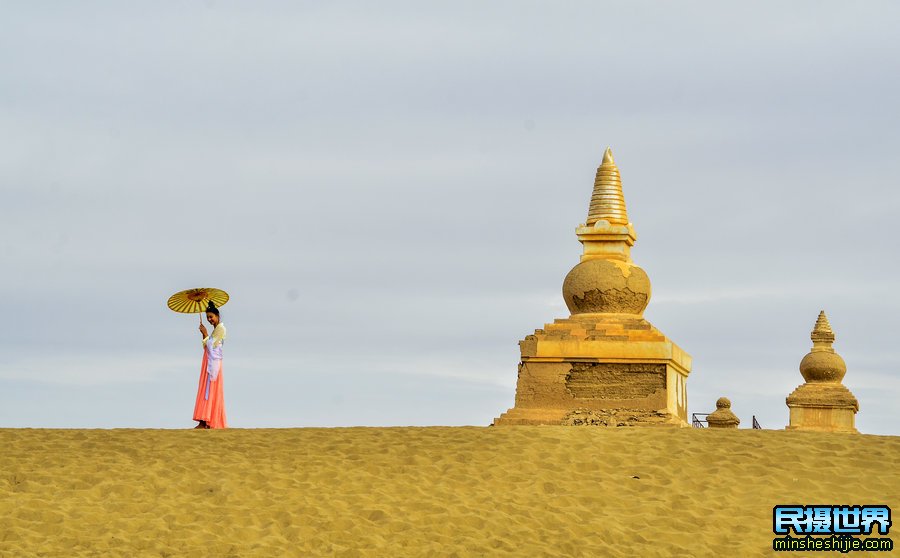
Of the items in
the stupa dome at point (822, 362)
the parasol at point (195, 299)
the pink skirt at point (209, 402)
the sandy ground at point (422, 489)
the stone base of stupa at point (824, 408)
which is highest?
the stupa dome at point (822, 362)

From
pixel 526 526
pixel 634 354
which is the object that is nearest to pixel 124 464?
pixel 526 526

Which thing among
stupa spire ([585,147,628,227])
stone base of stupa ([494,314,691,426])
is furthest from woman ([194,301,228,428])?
stupa spire ([585,147,628,227])

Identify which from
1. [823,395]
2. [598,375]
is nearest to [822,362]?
[823,395]

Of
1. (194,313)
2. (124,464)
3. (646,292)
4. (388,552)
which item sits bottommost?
(388,552)

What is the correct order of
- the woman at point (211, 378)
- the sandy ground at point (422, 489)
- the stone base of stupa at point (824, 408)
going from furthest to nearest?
the stone base of stupa at point (824, 408), the woman at point (211, 378), the sandy ground at point (422, 489)

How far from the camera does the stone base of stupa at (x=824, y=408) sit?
33.6 metres

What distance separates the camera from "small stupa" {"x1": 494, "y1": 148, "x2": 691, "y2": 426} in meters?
26.8

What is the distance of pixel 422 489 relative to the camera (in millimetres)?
17672

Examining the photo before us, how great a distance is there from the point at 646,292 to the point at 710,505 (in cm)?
1160

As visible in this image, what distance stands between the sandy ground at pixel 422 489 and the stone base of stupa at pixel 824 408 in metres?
14.0

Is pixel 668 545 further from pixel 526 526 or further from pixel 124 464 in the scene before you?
pixel 124 464

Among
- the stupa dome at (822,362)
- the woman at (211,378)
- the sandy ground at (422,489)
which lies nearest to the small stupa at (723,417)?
the stupa dome at (822,362)

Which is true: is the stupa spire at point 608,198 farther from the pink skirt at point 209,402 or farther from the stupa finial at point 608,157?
the pink skirt at point 209,402

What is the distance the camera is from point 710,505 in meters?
17.1
